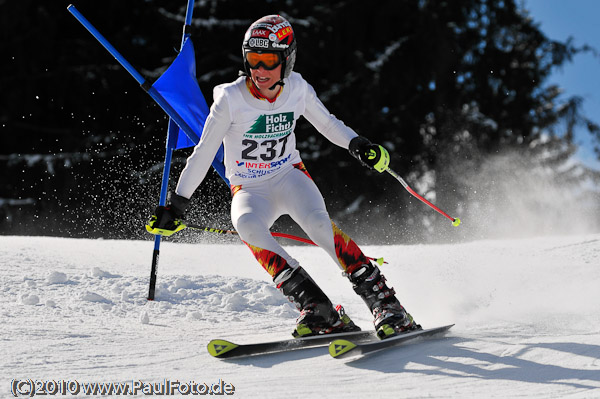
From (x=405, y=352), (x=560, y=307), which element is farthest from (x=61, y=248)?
(x=560, y=307)

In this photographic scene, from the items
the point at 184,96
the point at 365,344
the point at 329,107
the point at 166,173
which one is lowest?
the point at 365,344

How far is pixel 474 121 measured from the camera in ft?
55.0

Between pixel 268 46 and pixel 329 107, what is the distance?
1198 cm

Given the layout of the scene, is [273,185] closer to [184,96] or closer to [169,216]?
[169,216]

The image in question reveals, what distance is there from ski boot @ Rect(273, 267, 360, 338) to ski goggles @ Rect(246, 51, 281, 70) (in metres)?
1.06

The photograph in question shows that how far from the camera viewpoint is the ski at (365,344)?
291 cm

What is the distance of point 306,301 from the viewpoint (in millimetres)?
3271

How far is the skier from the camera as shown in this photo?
3.30 meters

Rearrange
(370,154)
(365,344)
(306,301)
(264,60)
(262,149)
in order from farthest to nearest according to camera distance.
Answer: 1. (370,154)
2. (262,149)
3. (264,60)
4. (306,301)
5. (365,344)

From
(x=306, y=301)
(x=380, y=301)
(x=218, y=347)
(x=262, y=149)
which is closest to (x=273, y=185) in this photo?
(x=262, y=149)

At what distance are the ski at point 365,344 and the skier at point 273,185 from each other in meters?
0.06

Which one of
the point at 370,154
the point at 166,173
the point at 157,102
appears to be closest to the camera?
the point at 370,154

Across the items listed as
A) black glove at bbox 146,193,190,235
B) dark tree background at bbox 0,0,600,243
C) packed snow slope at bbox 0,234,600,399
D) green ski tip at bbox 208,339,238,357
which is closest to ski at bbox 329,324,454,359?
packed snow slope at bbox 0,234,600,399

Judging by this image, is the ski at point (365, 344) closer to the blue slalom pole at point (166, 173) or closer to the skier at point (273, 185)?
the skier at point (273, 185)
